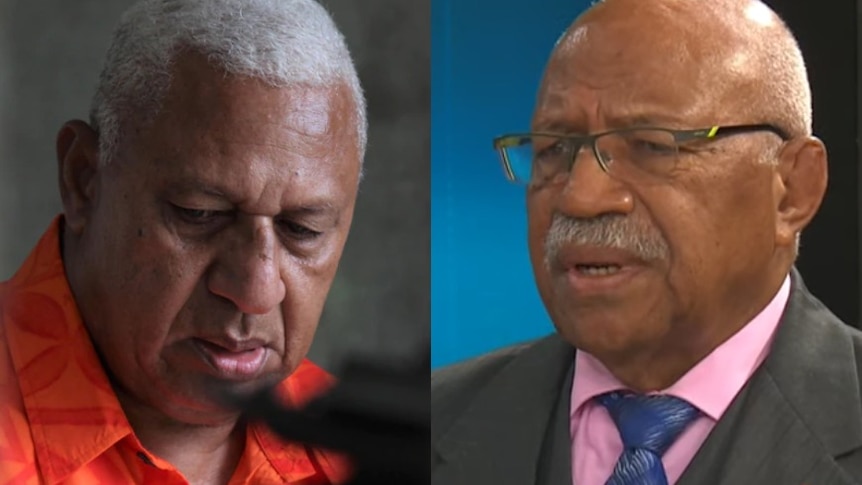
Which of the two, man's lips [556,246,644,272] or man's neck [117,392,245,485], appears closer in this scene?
man's neck [117,392,245,485]

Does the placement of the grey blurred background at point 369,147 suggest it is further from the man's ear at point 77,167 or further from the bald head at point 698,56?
the bald head at point 698,56

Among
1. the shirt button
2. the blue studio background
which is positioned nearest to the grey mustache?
the blue studio background

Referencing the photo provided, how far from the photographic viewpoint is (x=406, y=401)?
198 centimetres

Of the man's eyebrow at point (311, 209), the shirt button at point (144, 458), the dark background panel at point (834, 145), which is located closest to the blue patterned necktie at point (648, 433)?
the dark background panel at point (834, 145)

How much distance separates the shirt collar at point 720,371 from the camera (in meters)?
1.92

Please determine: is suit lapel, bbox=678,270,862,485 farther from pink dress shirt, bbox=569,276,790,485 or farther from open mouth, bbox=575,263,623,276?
open mouth, bbox=575,263,623,276

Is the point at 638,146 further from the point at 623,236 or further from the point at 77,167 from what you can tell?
the point at 77,167

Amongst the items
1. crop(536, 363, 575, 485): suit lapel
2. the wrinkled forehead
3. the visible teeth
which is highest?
the wrinkled forehead

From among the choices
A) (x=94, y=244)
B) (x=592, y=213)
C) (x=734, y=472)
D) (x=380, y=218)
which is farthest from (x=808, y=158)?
(x=94, y=244)


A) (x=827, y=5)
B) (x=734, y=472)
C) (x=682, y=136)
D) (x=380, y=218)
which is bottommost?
(x=734, y=472)

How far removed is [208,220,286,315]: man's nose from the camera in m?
1.64

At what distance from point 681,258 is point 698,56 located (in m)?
0.31

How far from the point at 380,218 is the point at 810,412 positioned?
0.74m

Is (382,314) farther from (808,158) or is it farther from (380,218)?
(808,158)
